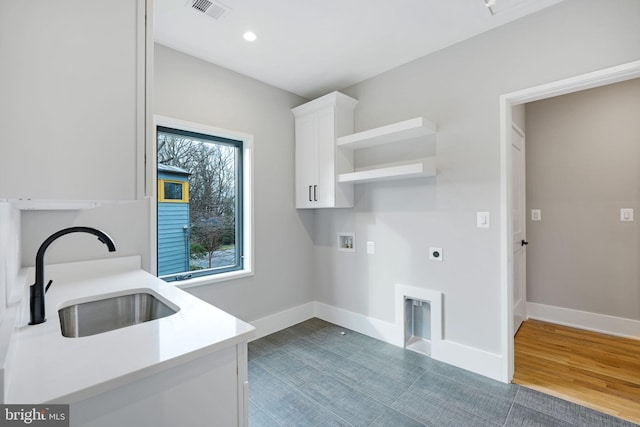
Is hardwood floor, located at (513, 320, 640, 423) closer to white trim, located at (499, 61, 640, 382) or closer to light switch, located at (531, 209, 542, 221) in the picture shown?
white trim, located at (499, 61, 640, 382)

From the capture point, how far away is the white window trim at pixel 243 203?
2396 mm

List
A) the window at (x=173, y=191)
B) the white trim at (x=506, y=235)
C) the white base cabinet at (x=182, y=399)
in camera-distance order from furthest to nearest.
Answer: the window at (x=173, y=191)
the white trim at (x=506, y=235)
the white base cabinet at (x=182, y=399)

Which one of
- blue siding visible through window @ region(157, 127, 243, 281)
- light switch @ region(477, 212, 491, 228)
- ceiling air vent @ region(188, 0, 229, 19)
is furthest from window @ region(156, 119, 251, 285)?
light switch @ region(477, 212, 491, 228)

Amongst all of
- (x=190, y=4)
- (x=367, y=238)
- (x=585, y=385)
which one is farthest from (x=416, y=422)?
(x=190, y=4)

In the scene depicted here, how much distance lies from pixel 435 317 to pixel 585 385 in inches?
41.9

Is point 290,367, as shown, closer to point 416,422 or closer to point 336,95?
point 416,422

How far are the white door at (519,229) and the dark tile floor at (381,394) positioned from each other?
4.16 ft

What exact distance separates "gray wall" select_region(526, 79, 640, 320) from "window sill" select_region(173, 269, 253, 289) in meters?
3.29

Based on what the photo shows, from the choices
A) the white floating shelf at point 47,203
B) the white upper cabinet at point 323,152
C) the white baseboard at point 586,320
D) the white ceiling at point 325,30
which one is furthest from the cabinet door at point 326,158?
the white baseboard at point 586,320

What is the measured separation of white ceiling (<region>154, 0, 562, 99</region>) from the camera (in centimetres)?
202

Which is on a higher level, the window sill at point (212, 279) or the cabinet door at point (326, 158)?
the cabinet door at point (326, 158)

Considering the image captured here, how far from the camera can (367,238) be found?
10.2 ft

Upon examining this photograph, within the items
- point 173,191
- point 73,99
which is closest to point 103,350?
point 73,99

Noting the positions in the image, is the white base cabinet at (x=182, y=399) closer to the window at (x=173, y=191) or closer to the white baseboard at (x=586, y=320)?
the window at (x=173, y=191)
